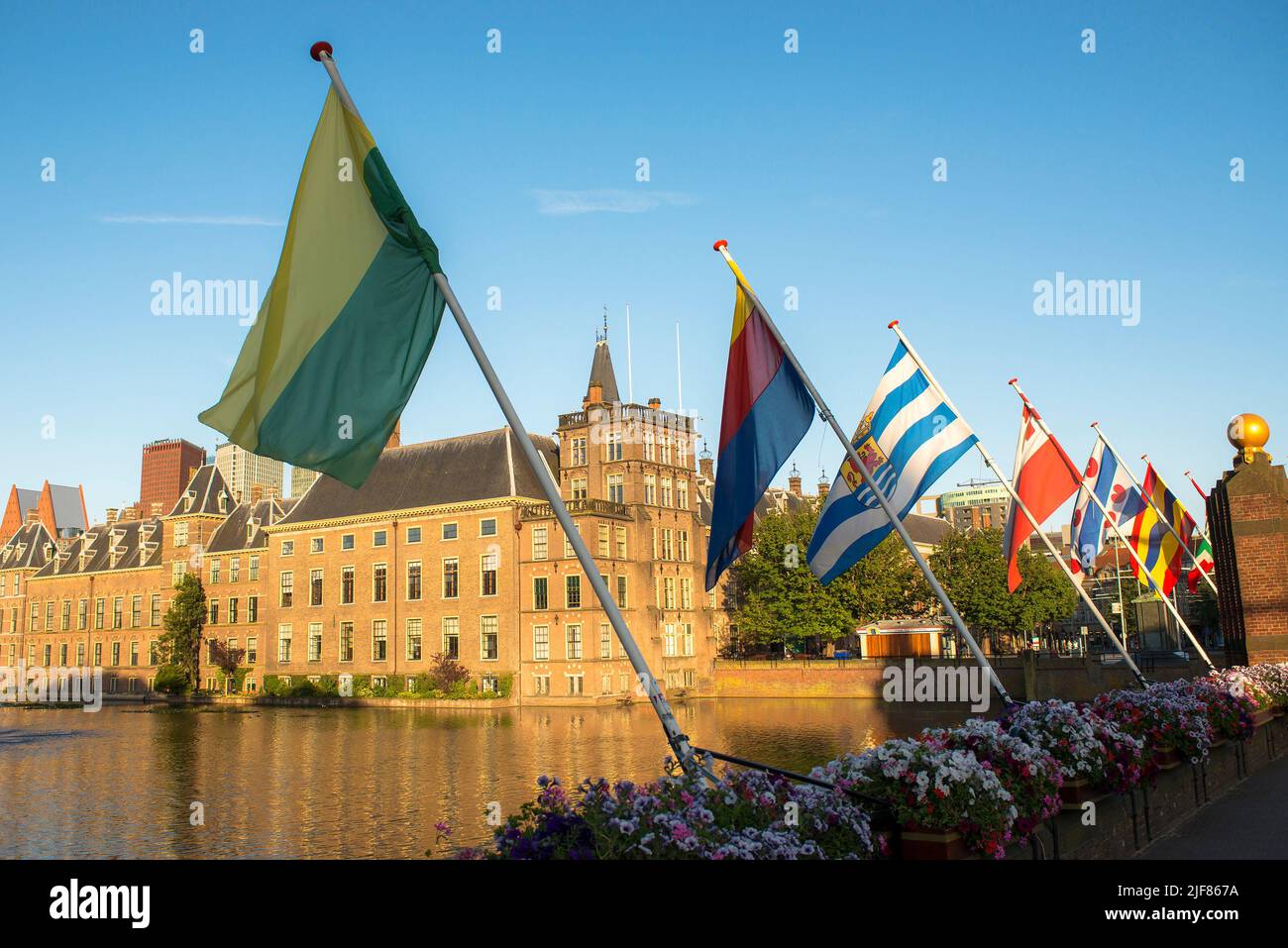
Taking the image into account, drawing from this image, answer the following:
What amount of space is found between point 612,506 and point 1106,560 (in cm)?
8403

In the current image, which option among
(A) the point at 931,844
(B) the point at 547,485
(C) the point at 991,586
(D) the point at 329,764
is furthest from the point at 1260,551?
(C) the point at 991,586

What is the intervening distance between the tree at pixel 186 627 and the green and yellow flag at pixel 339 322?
3281 inches

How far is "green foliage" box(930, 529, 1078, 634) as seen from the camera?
75.9m

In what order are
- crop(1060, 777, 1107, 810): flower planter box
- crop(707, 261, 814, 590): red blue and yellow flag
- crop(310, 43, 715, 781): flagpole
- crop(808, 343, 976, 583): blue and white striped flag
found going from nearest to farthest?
1. crop(310, 43, 715, 781): flagpole
2. crop(1060, 777, 1107, 810): flower planter box
3. crop(707, 261, 814, 590): red blue and yellow flag
4. crop(808, 343, 976, 583): blue and white striped flag

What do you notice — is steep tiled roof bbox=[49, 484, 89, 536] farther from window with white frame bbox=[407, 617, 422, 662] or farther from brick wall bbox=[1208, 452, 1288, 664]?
brick wall bbox=[1208, 452, 1288, 664]

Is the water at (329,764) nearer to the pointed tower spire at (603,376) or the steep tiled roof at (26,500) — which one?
the pointed tower spire at (603,376)

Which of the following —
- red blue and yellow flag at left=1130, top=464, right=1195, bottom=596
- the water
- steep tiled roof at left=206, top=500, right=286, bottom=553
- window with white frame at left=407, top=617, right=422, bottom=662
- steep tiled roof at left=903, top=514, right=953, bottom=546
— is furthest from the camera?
steep tiled roof at left=903, top=514, right=953, bottom=546

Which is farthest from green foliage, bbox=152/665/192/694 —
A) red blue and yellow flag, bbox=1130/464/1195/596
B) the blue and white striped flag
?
the blue and white striped flag

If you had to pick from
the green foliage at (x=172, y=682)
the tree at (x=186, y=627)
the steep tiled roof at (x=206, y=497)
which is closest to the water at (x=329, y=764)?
the green foliage at (x=172, y=682)

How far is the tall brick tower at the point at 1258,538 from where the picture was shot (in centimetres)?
2238

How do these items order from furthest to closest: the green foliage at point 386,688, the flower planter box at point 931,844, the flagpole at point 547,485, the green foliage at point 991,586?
1. the green foliage at point 991,586
2. the green foliage at point 386,688
3. the flagpole at point 547,485
4. the flower planter box at point 931,844

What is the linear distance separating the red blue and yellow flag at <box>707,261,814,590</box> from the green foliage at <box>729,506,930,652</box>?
62385 millimetres

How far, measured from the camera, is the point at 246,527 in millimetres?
85312
